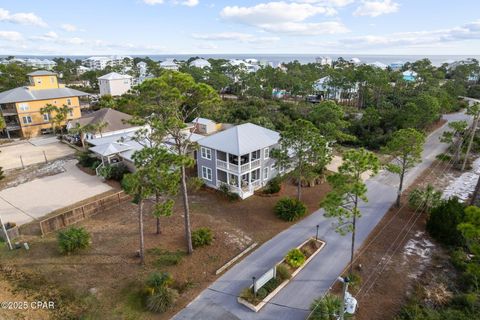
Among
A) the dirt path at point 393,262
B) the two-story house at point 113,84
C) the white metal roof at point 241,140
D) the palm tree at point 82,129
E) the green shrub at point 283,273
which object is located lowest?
the dirt path at point 393,262

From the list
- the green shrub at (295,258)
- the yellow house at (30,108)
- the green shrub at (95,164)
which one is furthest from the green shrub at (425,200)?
the yellow house at (30,108)

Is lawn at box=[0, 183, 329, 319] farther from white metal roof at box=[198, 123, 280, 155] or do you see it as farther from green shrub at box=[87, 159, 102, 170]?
green shrub at box=[87, 159, 102, 170]

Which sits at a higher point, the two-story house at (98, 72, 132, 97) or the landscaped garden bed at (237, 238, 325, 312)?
the two-story house at (98, 72, 132, 97)

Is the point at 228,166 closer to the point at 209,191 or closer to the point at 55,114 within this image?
the point at 209,191

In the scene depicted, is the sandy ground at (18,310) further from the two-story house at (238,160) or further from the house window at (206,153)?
the house window at (206,153)

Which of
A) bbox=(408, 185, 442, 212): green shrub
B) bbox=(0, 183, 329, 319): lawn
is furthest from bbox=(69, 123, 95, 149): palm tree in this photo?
bbox=(408, 185, 442, 212): green shrub

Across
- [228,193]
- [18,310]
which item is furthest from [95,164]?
[18,310]
